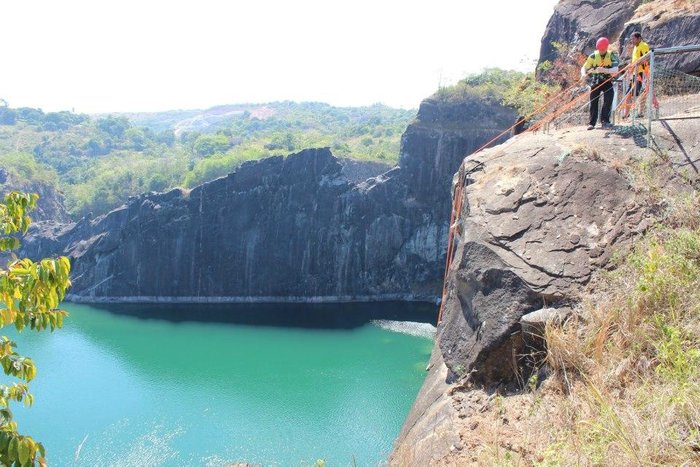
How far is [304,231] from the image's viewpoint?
35.9 meters

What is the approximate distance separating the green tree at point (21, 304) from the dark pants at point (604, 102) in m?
6.88

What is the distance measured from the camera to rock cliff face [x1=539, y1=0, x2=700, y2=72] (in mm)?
9695

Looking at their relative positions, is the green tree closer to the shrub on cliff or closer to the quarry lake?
the quarry lake

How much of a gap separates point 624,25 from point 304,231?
25.6m

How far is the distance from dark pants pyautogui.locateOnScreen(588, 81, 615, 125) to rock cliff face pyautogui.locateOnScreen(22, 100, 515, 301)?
26.0m

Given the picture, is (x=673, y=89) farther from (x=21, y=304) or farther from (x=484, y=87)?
(x=484, y=87)

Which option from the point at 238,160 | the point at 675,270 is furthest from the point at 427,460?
the point at 238,160

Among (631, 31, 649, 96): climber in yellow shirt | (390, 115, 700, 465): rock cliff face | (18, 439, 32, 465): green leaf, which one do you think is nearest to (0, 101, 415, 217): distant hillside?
(631, 31, 649, 96): climber in yellow shirt

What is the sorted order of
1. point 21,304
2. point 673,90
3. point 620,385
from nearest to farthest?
point 21,304 < point 620,385 < point 673,90

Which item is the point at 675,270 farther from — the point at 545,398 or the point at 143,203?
the point at 143,203

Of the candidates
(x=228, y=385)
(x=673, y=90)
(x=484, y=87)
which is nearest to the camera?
(x=673, y=90)

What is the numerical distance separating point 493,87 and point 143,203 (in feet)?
75.6

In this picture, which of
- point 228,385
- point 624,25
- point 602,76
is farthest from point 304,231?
point 602,76

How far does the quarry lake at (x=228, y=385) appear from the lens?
15.7 metres
